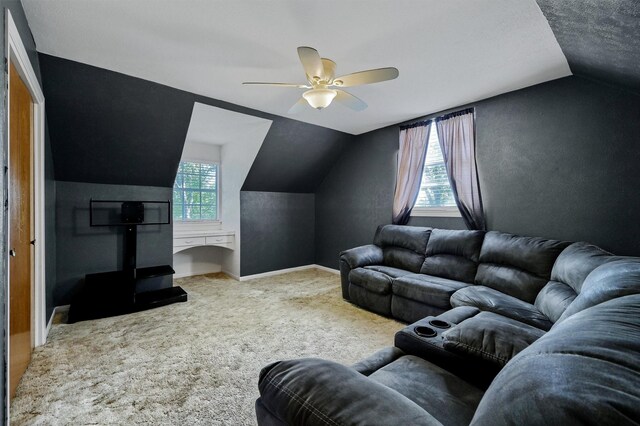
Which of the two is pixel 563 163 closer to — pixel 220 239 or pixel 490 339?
pixel 490 339

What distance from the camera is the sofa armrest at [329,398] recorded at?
0.71m

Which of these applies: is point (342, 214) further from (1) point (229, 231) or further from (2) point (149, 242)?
(2) point (149, 242)

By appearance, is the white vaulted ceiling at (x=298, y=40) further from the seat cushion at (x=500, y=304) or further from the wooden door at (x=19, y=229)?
the seat cushion at (x=500, y=304)

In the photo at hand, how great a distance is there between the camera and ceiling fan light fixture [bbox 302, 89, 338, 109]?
90.7 inches

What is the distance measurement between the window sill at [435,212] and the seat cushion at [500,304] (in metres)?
1.22

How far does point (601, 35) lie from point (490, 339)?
2.07 m

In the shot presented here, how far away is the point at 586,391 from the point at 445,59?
2.67 meters

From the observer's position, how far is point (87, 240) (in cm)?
361

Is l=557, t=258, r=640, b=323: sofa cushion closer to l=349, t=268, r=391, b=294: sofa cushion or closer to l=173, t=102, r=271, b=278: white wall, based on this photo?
l=349, t=268, r=391, b=294: sofa cushion

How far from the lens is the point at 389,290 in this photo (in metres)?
3.16

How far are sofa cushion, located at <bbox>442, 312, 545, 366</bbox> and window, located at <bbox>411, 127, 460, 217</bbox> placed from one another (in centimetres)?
263

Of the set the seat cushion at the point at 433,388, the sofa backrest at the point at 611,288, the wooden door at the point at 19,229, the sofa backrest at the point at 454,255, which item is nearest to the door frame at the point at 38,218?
the wooden door at the point at 19,229

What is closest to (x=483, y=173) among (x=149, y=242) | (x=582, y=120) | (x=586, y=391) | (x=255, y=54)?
(x=582, y=120)

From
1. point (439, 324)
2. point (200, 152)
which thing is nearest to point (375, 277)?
point (439, 324)
